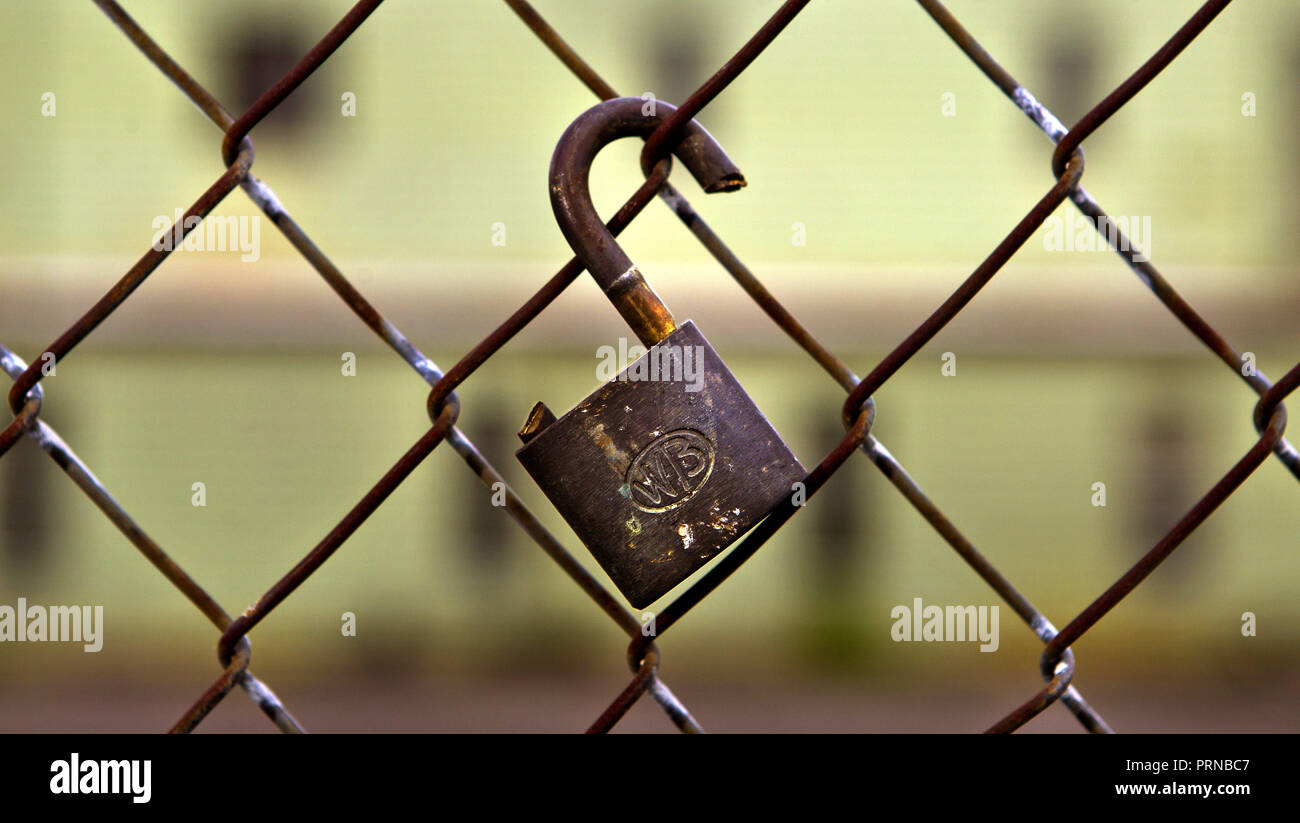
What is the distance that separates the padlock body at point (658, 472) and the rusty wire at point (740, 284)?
37mm

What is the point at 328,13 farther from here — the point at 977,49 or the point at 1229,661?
the point at 1229,661

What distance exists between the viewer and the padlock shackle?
486mm

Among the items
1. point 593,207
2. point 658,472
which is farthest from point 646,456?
point 593,207

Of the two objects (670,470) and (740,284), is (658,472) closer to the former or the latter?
(670,470)

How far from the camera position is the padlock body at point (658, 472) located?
48 cm

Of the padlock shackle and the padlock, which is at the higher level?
the padlock shackle

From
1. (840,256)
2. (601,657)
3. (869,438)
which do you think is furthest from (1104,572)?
(869,438)

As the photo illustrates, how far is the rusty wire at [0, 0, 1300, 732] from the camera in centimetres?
53

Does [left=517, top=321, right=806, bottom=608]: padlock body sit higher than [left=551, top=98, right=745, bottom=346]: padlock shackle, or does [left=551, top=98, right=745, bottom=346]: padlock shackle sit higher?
[left=551, top=98, right=745, bottom=346]: padlock shackle

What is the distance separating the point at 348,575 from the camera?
364 cm

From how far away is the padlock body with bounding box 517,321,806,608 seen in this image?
19.0 inches

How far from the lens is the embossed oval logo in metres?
0.49

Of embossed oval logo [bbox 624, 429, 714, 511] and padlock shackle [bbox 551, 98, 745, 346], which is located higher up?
padlock shackle [bbox 551, 98, 745, 346]
